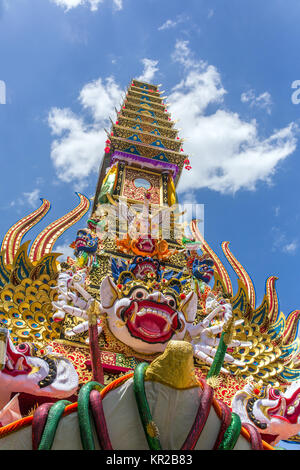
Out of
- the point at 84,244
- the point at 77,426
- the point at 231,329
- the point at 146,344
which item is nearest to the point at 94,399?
the point at 77,426

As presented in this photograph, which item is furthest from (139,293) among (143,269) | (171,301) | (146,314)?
(143,269)

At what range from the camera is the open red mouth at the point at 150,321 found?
6000 mm

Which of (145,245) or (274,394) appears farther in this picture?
(145,245)

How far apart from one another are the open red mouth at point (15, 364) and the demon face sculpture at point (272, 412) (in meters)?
3.17

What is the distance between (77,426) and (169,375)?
2.27ft

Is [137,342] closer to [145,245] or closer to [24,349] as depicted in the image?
[24,349]

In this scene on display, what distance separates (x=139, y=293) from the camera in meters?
6.29

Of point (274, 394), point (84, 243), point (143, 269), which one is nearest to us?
point (274, 394)

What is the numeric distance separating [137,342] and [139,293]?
862 millimetres

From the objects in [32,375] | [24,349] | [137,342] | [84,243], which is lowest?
[32,375]

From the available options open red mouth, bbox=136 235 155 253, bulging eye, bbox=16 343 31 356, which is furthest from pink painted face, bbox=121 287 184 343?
open red mouth, bbox=136 235 155 253

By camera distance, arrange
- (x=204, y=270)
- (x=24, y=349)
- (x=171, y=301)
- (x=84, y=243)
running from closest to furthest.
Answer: (x=24, y=349), (x=171, y=301), (x=204, y=270), (x=84, y=243)
